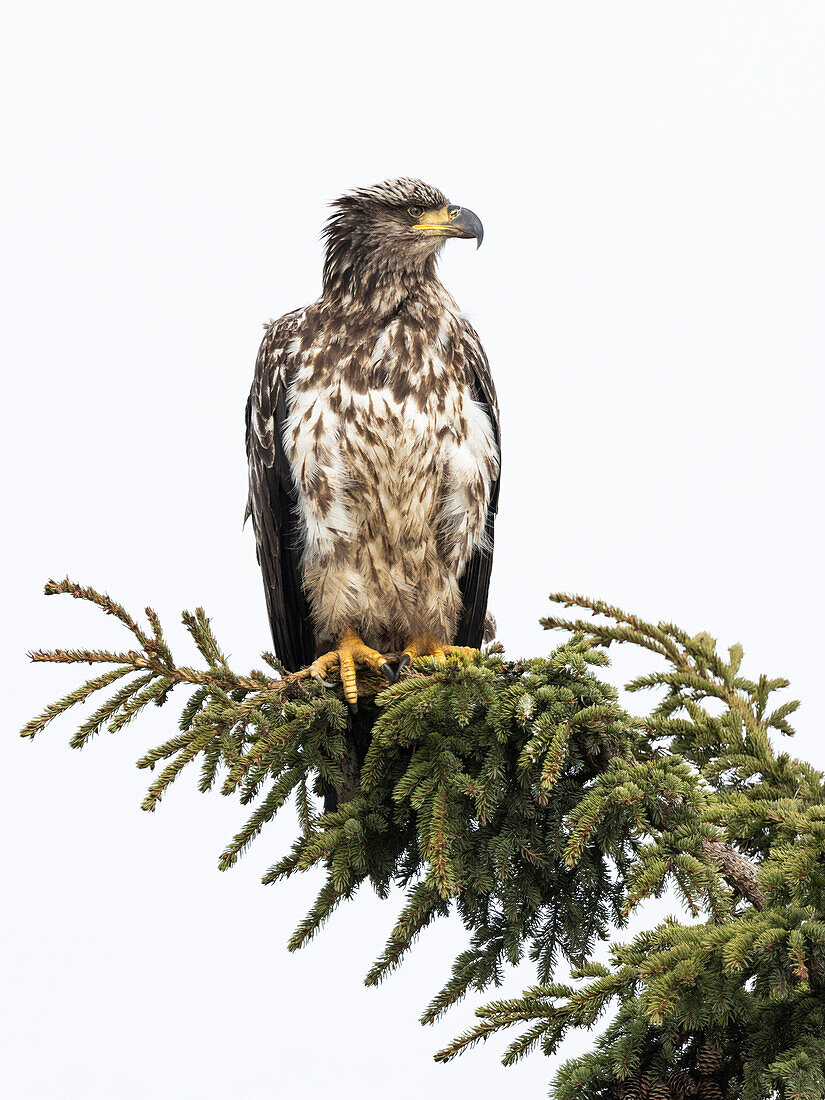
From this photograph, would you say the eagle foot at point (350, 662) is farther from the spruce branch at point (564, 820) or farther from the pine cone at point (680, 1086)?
the pine cone at point (680, 1086)

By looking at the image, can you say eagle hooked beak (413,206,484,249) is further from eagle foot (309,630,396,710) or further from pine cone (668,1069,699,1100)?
pine cone (668,1069,699,1100)

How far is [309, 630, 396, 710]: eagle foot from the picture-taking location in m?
4.38

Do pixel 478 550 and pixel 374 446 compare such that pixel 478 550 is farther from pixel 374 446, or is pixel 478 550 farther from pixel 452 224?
pixel 452 224

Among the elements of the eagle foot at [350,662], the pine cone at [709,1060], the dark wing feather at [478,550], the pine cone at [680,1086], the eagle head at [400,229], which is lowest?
the pine cone at [680,1086]

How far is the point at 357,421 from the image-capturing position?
473 cm

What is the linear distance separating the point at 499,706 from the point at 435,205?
102 inches

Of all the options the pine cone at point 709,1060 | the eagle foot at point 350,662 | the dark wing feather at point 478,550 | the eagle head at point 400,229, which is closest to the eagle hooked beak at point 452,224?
the eagle head at point 400,229

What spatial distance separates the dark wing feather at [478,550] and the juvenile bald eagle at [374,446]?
11 millimetres

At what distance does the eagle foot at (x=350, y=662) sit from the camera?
14.4 ft

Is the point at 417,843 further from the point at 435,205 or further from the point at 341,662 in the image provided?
the point at 435,205

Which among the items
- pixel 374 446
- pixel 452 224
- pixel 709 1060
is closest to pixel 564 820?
pixel 709 1060

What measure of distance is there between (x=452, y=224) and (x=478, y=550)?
1.51 meters

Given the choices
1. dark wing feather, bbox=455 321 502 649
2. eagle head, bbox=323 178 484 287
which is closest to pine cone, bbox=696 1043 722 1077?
dark wing feather, bbox=455 321 502 649

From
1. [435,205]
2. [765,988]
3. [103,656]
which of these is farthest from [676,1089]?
[435,205]
